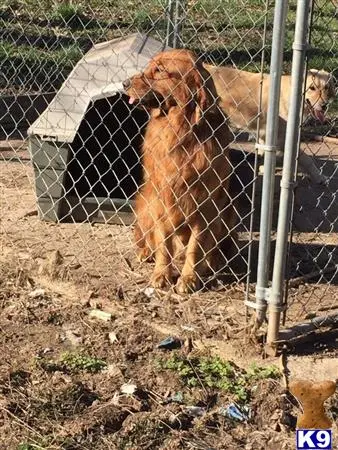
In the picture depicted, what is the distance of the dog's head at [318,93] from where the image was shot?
740 centimetres

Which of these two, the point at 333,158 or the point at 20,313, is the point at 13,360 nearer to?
the point at 20,313

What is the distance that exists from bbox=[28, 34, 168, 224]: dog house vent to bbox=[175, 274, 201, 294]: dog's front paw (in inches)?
37.3

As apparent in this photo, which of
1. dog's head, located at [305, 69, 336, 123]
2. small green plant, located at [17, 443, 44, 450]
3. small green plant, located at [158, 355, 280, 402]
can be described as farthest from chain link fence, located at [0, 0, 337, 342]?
small green plant, located at [17, 443, 44, 450]

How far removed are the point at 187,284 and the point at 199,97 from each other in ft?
3.27

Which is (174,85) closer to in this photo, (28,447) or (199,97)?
(199,97)

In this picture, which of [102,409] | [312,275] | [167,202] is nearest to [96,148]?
[167,202]

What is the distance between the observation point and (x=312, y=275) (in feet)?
15.9

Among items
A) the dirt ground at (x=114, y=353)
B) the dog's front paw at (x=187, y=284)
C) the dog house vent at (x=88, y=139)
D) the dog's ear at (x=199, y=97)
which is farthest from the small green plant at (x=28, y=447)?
the dog house vent at (x=88, y=139)

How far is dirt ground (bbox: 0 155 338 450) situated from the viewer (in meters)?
3.34

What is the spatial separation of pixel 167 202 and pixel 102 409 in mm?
1602

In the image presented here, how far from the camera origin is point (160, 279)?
479 centimetres

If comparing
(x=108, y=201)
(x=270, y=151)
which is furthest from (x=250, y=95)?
(x=270, y=151)

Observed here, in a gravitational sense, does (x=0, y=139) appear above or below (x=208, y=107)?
below

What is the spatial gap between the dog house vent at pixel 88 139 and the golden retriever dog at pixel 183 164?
552 mm
